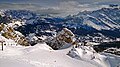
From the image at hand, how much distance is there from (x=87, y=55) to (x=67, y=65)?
39.6 feet

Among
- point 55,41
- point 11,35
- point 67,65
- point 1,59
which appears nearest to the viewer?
point 1,59

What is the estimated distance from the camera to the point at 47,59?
49844 mm

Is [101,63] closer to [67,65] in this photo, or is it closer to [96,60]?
[96,60]

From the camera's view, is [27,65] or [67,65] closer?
[27,65]

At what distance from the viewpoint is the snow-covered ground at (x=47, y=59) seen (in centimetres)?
4217

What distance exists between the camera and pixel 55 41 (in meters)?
106

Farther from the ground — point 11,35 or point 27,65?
point 27,65

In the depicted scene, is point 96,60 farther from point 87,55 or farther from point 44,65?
point 44,65

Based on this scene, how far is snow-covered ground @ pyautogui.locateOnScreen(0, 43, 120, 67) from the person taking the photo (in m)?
42.2

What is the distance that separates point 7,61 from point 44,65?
5374 mm

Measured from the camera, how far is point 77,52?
6116cm

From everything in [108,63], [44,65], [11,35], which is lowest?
[11,35]

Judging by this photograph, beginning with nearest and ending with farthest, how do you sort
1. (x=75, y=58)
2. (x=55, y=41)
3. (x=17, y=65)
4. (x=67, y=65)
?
(x=17, y=65)
(x=67, y=65)
(x=75, y=58)
(x=55, y=41)

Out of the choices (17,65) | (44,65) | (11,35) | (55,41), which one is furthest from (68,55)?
(11,35)
